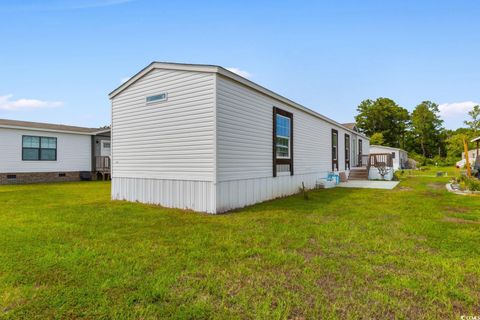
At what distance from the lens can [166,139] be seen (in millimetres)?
7891

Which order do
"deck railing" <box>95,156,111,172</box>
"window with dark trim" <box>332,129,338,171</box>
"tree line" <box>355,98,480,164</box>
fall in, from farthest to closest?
"tree line" <box>355,98,480,164</box> → "deck railing" <box>95,156,111,172</box> → "window with dark trim" <box>332,129,338,171</box>

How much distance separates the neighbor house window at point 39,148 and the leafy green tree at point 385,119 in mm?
49824

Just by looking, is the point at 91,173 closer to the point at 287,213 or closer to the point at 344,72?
the point at 287,213

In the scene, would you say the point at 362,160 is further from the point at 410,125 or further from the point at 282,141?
the point at 410,125

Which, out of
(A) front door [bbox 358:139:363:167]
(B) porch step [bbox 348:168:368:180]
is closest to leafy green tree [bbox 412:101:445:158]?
(A) front door [bbox 358:139:363:167]

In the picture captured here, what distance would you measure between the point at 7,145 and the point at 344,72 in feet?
76.1

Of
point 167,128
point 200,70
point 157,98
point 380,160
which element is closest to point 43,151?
point 157,98

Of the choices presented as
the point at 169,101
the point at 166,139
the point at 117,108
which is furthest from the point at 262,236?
the point at 117,108

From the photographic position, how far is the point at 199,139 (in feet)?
23.4

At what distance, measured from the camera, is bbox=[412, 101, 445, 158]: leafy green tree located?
52.2 metres

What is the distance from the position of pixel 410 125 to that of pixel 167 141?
5815 centimetres

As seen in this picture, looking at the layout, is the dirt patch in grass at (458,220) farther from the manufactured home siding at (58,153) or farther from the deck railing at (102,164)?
the manufactured home siding at (58,153)

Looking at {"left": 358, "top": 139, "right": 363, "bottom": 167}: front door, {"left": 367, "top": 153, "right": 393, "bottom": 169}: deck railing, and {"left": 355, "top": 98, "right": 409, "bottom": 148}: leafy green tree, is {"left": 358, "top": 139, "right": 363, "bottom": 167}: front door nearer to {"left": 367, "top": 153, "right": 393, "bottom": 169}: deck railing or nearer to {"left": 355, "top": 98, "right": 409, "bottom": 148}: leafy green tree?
{"left": 367, "top": 153, "right": 393, "bottom": 169}: deck railing

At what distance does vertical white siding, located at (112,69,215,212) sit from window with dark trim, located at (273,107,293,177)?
3.34 m
